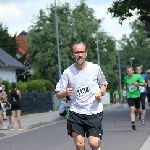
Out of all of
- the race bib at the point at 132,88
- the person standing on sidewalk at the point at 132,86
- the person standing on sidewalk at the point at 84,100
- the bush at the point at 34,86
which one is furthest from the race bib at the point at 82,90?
the bush at the point at 34,86

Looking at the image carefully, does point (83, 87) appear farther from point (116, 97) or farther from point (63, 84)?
point (116, 97)

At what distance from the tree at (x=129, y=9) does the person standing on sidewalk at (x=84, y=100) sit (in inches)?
879

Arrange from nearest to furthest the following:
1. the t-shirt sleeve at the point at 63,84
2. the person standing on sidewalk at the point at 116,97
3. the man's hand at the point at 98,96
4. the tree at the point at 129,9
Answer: the man's hand at the point at 98,96, the t-shirt sleeve at the point at 63,84, the tree at the point at 129,9, the person standing on sidewalk at the point at 116,97

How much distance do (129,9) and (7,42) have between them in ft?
153

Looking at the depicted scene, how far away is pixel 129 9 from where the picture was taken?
1310 inches

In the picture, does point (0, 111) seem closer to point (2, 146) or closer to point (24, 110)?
point (2, 146)

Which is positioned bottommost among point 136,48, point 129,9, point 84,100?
point 84,100

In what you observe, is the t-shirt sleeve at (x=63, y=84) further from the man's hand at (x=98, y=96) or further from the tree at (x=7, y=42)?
the tree at (x=7, y=42)

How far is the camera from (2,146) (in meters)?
16.9

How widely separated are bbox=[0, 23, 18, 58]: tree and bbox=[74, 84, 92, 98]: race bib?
68924 mm

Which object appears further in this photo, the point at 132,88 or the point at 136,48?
the point at 136,48

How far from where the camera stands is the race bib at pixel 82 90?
905 centimetres

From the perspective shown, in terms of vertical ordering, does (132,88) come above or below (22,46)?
below

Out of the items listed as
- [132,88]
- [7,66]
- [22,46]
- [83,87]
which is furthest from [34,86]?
[22,46]
